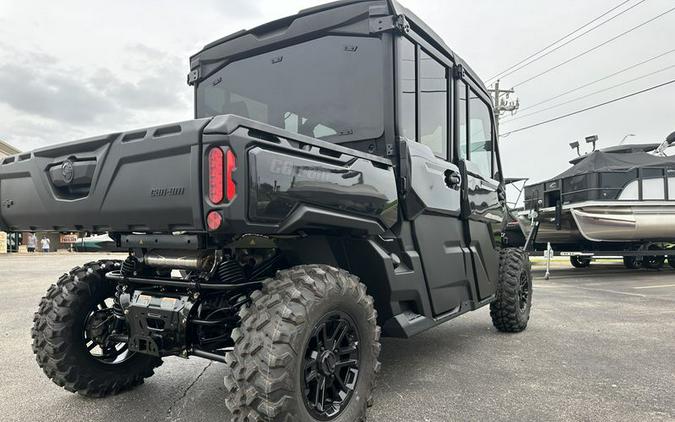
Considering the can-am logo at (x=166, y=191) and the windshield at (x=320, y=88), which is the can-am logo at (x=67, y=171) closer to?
the can-am logo at (x=166, y=191)

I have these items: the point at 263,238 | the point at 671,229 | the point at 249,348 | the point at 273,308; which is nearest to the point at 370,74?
the point at 263,238

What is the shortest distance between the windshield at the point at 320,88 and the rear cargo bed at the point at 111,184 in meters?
1.30

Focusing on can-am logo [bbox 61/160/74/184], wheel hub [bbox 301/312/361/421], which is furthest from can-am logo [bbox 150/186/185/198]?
wheel hub [bbox 301/312/361/421]

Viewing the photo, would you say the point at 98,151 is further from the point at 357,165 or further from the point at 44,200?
the point at 357,165

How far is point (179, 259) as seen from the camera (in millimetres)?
2604

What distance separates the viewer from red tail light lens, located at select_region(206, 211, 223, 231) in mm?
2023

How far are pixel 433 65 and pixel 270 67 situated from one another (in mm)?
1298

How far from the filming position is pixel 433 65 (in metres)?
3.80

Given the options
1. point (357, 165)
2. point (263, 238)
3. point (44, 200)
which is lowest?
point (263, 238)

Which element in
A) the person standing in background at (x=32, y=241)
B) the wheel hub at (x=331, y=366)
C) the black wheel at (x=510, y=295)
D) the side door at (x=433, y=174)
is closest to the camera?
the wheel hub at (x=331, y=366)

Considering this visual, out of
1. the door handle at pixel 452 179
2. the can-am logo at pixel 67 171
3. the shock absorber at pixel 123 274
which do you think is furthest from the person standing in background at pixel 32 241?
the door handle at pixel 452 179

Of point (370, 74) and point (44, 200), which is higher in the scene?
point (370, 74)

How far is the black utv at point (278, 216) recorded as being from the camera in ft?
7.10

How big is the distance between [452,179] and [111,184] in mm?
2572
